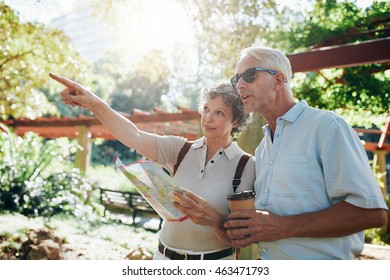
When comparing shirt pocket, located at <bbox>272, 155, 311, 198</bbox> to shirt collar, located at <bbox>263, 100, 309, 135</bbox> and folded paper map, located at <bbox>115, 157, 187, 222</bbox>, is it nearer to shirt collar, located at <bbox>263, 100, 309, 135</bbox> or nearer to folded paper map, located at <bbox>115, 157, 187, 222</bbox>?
shirt collar, located at <bbox>263, 100, 309, 135</bbox>

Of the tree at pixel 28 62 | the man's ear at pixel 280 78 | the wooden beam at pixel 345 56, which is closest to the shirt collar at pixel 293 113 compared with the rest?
the man's ear at pixel 280 78

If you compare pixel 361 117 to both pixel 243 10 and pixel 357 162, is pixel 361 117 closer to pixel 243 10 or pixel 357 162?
pixel 243 10

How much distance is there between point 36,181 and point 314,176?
5.68 meters

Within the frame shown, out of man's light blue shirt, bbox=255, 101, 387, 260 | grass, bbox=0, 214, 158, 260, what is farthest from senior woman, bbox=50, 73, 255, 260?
grass, bbox=0, 214, 158, 260

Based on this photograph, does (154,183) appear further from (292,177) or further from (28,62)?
(28,62)

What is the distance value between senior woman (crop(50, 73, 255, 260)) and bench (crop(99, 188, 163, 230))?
599 centimetres

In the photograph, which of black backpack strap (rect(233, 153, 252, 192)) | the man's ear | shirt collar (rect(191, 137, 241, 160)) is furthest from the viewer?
shirt collar (rect(191, 137, 241, 160))

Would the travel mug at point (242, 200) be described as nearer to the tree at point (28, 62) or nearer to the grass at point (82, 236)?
the grass at point (82, 236)

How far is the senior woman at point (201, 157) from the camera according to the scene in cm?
159

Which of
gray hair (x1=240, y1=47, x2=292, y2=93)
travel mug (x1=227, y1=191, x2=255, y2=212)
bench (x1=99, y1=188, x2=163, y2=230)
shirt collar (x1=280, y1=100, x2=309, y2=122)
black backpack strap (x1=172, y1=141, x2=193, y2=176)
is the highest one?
gray hair (x1=240, y1=47, x2=292, y2=93)

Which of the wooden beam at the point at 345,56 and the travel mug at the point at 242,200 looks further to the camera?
the wooden beam at the point at 345,56

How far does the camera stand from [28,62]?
16.3ft

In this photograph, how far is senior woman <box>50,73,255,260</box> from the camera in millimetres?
1593

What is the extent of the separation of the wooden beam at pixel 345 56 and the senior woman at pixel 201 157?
5.88ft
